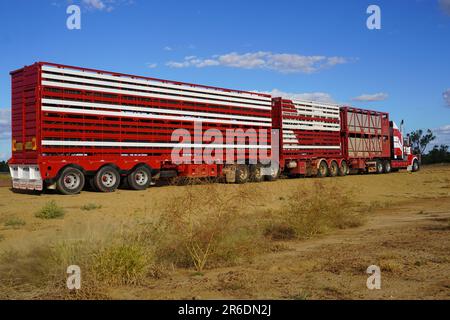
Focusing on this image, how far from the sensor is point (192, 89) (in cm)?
2078

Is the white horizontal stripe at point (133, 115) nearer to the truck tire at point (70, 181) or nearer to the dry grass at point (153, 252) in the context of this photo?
the truck tire at point (70, 181)

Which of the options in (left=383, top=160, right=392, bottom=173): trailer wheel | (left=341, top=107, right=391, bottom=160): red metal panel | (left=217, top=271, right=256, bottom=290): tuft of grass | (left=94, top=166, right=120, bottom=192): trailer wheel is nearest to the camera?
(left=217, top=271, right=256, bottom=290): tuft of grass

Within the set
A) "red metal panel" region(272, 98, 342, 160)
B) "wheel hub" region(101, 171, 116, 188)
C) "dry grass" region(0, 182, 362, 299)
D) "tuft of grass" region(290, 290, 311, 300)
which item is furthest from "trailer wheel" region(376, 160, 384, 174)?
"tuft of grass" region(290, 290, 311, 300)

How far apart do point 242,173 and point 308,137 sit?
19.4 feet

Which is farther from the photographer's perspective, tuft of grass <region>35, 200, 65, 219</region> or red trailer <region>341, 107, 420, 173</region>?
red trailer <region>341, 107, 420, 173</region>

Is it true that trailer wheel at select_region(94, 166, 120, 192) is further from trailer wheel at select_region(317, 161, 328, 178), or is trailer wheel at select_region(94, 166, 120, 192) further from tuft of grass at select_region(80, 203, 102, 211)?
trailer wheel at select_region(317, 161, 328, 178)

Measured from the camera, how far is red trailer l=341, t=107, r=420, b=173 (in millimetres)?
31062

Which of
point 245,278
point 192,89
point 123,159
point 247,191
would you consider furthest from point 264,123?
point 245,278

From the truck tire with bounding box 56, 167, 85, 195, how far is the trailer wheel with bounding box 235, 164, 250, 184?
877 centimetres

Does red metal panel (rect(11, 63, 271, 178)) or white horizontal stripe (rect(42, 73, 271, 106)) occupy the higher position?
white horizontal stripe (rect(42, 73, 271, 106))

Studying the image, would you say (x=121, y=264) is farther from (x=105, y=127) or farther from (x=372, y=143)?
(x=372, y=143)

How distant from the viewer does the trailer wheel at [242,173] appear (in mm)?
23547

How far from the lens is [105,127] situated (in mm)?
17375

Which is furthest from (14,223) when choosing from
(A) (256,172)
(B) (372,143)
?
(B) (372,143)
